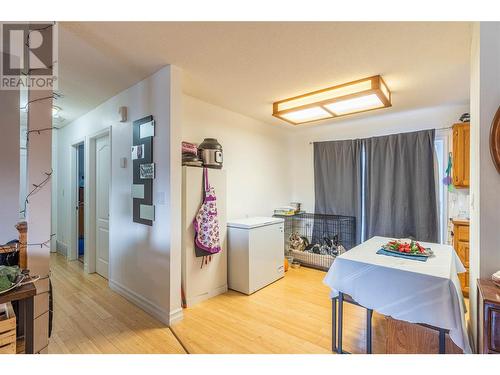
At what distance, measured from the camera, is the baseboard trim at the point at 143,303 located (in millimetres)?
2278

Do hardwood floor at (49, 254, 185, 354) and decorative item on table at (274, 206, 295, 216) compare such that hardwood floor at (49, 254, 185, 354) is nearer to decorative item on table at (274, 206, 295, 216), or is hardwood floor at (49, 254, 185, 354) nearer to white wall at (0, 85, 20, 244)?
white wall at (0, 85, 20, 244)

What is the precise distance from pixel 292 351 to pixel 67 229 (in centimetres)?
432

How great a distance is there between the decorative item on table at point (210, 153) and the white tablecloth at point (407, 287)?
1735mm

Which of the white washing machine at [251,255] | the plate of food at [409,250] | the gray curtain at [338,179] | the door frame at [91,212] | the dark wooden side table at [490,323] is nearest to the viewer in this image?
the dark wooden side table at [490,323]

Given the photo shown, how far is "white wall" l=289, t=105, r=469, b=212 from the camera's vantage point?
3.38 metres

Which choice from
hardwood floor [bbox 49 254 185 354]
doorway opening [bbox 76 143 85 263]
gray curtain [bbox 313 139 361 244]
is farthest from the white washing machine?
doorway opening [bbox 76 143 85 263]

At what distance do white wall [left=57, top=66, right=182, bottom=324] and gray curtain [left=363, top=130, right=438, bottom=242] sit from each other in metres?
2.99

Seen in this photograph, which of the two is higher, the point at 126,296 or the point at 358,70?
the point at 358,70

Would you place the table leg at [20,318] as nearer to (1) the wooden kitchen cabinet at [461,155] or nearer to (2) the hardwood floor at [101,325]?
(2) the hardwood floor at [101,325]

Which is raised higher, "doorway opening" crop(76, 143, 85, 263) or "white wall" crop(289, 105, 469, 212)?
"white wall" crop(289, 105, 469, 212)

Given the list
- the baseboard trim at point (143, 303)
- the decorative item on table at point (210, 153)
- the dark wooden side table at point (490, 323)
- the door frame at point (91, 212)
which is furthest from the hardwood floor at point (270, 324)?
the door frame at point (91, 212)

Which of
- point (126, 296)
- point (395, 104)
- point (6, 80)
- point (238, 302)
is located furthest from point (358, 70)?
point (126, 296)
